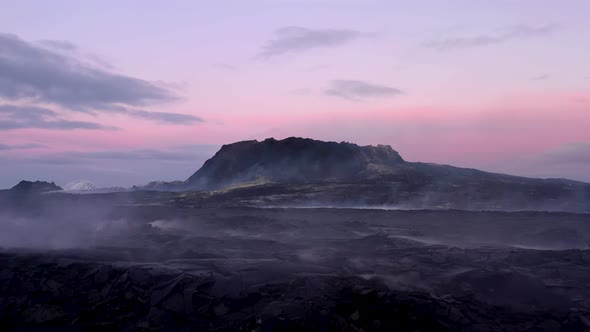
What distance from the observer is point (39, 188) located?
→ 183625mm

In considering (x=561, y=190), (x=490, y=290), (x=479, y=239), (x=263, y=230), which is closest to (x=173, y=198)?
(x=263, y=230)

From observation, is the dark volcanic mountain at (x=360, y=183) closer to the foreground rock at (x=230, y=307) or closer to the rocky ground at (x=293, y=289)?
the rocky ground at (x=293, y=289)

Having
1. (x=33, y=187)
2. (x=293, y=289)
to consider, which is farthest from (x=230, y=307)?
(x=33, y=187)

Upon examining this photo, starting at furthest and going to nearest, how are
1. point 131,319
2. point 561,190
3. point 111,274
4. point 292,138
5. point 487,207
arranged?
point 292,138
point 561,190
point 487,207
point 111,274
point 131,319

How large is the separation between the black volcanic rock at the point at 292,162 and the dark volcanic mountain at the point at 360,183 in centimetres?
35

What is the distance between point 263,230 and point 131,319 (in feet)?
99.8

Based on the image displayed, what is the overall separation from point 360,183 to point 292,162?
5479cm

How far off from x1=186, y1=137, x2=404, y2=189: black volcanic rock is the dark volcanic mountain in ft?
1.16

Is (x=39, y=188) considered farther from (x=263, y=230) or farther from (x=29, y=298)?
(x=29, y=298)

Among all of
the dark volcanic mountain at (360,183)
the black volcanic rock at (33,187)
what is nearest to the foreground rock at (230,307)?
the dark volcanic mountain at (360,183)

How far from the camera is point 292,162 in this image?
555 feet

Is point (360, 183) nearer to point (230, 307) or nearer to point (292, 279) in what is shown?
point (292, 279)

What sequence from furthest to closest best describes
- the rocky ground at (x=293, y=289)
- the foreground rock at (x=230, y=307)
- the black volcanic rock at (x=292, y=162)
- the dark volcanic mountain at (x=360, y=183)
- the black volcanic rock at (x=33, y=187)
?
1. the black volcanic rock at (x=33, y=187)
2. the black volcanic rock at (x=292, y=162)
3. the dark volcanic mountain at (x=360, y=183)
4. the rocky ground at (x=293, y=289)
5. the foreground rock at (x=230, y=307)

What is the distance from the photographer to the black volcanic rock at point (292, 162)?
6152 inches
